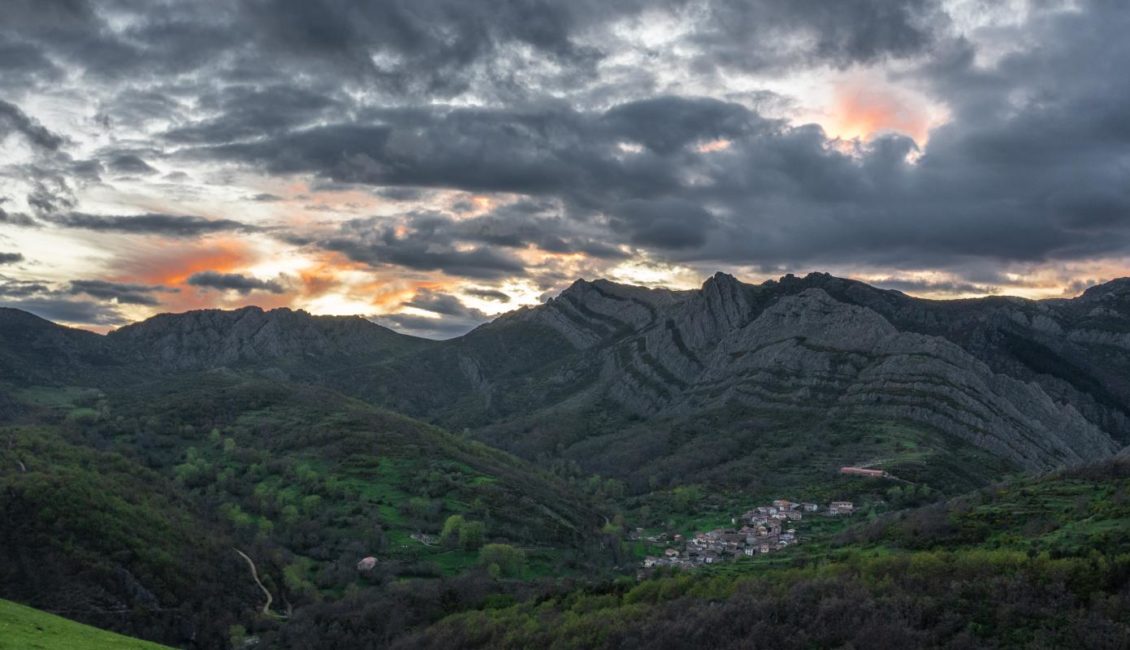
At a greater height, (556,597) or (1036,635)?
(1036,635)

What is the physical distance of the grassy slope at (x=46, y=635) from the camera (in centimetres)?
4406

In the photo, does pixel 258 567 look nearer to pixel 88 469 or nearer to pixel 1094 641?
pixel 88 469

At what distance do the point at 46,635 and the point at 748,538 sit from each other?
12969 cm

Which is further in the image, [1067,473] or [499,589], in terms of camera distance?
[1067,473]

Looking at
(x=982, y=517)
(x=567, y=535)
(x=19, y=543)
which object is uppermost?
(x=982, y=517)

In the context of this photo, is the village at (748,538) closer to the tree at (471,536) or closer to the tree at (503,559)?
the tree at (503,559)

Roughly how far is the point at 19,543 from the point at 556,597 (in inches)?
2588

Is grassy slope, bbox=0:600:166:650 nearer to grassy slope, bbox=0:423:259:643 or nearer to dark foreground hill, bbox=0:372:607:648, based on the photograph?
dark foreground hill, bbox=0:372:607:648

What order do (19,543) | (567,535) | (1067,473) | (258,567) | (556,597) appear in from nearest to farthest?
(556,597) → (19,543) → (1067,473) → (258,567) → (567,535)

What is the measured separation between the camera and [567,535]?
166125 millimetres

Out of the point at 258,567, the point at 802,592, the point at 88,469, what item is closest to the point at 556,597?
the point at 802,592

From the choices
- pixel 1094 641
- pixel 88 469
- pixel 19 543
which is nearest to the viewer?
pixel 1094 641

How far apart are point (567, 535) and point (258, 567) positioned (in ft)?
234

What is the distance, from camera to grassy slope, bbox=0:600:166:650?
44062 millimetres
